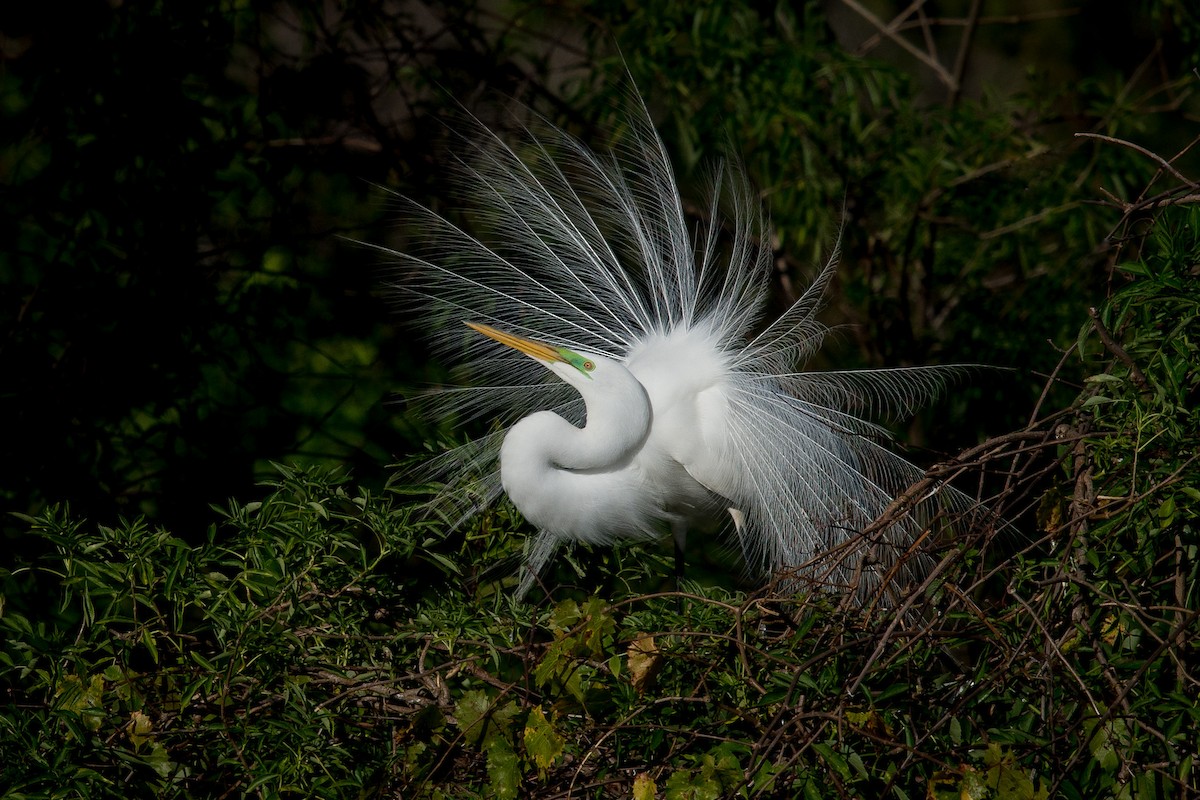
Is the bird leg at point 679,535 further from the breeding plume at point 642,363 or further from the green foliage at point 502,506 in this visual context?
the green foliage at point 502,506

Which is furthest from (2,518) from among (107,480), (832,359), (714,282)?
(832,359)

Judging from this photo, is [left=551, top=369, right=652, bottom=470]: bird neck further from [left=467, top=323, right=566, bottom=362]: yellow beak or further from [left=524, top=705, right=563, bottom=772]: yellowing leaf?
[left=524, top=705, right=563, bottom=772]: yellowing leaf

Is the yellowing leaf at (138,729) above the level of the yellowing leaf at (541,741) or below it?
below

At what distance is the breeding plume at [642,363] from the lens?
2.34 meters

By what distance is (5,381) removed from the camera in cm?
282

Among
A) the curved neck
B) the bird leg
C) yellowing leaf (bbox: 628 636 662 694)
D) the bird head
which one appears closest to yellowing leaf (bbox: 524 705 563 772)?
yellowing leaf (bbox: 628 636 662 694)

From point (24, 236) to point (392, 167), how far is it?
1.00 meters

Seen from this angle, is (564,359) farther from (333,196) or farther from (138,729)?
(333,196)

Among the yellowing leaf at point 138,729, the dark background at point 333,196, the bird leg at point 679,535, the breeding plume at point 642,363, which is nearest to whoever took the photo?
the yellowing leaf at point 138,729

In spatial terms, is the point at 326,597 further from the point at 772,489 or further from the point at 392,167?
the point at 392,167

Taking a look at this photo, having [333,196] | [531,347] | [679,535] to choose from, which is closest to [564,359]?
[531,347]

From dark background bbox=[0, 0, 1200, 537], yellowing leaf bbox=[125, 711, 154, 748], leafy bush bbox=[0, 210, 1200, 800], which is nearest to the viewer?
leafy bush bbox=[0, 210, 1200, 800]

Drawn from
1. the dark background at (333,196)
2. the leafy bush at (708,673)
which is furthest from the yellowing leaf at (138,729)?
the dark background at (333,196)

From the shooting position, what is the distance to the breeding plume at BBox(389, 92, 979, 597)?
92.0 inches
